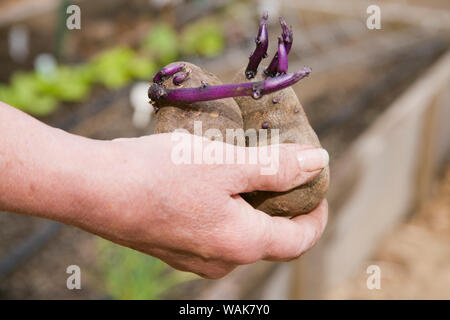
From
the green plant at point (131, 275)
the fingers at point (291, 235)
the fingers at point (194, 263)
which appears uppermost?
the fingers at point (291, 235)

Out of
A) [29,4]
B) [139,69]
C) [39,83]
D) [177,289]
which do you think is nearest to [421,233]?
[177,289]

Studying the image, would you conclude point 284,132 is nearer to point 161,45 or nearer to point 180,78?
point 180,78

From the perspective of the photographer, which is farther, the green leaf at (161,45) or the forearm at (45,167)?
the green leaf at (161,45)

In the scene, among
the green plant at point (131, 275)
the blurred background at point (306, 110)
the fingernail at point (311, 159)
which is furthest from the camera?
the blurred background at point (306, 110)

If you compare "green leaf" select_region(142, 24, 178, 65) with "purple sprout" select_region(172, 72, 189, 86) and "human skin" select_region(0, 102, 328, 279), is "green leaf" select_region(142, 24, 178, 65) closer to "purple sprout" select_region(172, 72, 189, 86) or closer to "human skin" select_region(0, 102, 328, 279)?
"purple sprout" select_region(172, 72, 189, 86)

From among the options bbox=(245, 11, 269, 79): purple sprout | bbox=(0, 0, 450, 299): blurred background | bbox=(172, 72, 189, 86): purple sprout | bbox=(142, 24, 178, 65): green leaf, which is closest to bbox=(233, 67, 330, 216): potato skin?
bbox=(245, 11, 269, 79): purple sprout

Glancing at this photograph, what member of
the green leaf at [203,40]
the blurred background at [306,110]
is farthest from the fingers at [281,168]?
the green leaf at [203,40]

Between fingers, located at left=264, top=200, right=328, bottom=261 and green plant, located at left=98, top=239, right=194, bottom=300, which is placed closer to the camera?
fingers, located at left=264, top=200, right=328, bottom=261

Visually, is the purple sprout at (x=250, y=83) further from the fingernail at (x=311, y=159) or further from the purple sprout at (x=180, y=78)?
the fingernail at (x=311, y=159)
